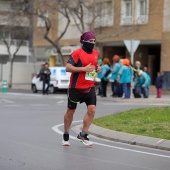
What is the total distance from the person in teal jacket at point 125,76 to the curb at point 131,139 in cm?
1206

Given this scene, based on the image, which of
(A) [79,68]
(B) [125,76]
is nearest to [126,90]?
(B) [125,76]

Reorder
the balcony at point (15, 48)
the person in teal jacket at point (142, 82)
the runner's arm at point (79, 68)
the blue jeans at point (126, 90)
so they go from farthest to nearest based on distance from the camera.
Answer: the balcony at point (15, 48) < the person in teal jacket at point (142, 82) < the blue jeans at point (126, 90) < the runner's arm at point (79, 68)

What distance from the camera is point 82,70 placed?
1029cm

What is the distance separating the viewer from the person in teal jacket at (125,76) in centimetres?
2511

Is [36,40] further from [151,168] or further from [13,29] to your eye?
[151,168]

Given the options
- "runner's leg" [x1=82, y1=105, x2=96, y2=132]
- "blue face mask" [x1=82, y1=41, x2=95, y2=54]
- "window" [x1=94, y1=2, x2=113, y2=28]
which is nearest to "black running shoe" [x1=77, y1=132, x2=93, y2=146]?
"runner's leg" [x1=82, y1=105, x2=96, y2=132]

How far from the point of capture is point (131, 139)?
11438 mm

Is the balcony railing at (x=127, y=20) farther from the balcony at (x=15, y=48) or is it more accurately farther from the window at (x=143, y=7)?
the balcony at (x=15, y=48)

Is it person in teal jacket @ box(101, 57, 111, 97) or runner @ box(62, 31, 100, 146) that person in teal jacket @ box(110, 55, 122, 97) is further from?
runner @ box(62, 31, 100, 146)

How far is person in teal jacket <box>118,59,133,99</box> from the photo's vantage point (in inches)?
989

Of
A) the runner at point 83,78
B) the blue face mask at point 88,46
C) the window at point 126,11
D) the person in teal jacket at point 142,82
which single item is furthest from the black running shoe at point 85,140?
the window at point 126,11

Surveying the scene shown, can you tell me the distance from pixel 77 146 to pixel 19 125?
3.77 meters

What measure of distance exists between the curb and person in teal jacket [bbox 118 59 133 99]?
12.1m

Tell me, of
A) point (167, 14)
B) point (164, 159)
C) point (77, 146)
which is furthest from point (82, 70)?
point (167, 14)
